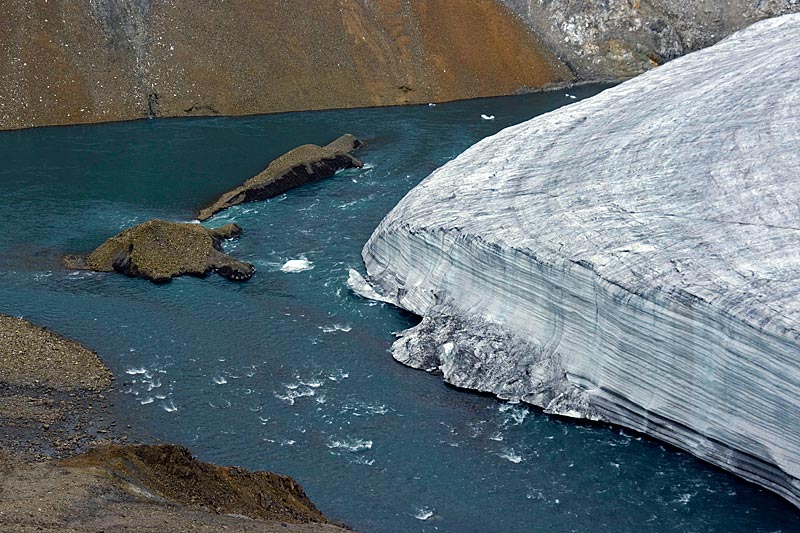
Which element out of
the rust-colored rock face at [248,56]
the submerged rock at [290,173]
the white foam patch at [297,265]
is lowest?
the white foam patch at [297,265]

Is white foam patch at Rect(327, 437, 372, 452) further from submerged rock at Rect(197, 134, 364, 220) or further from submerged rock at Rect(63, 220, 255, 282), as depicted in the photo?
submerged rock at Rect(197, 134, 364, 220)

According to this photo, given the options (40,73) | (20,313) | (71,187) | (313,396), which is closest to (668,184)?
(313,396)

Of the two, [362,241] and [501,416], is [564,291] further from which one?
[362,241]

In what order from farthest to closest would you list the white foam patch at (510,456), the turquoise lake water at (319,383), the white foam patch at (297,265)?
1. the white foam patch at (297,265)
2. the white foam patch at (510,456)
3. the turquoise lake water at (319,383)

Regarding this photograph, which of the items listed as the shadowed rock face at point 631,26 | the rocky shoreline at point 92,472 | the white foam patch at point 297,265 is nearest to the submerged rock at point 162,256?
the white foam patch at point 297,265

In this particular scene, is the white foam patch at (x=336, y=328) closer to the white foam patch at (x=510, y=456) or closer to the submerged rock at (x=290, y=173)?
the white foam patch at (x=510, y=456)
